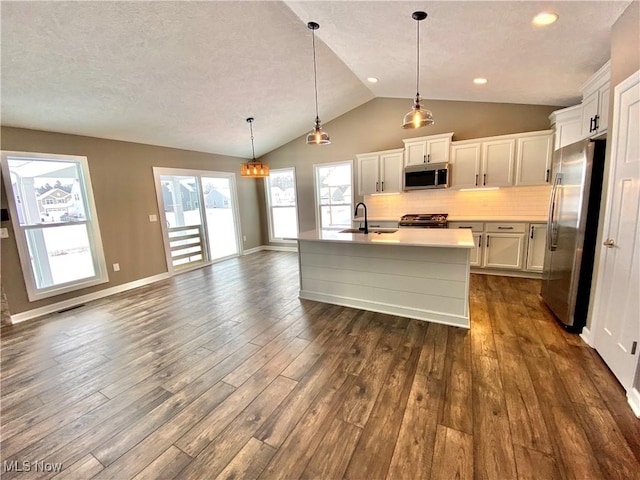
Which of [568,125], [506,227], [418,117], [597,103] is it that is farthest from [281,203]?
[597,103]

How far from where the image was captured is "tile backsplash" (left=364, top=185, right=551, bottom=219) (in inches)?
169

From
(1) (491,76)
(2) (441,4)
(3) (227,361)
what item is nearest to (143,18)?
A: (2) (441,4)

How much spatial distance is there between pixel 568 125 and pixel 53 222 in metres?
6.99

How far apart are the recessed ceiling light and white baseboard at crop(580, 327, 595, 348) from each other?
259 cm

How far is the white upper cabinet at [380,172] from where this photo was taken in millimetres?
5000

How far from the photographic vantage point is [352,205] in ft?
19.6

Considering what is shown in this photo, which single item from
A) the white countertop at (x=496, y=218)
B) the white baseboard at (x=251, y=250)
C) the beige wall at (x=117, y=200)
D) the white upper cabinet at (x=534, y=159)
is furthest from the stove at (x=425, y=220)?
the beige wall at (x=117, y=200)

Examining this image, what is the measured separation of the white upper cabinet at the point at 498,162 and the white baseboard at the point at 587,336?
2.41 m

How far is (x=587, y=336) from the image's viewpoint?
2.44 metres

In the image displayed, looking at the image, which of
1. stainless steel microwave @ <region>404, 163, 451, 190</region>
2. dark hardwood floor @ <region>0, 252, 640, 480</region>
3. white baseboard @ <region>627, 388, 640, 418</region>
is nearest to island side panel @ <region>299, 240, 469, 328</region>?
dark hardwood floor @ <region>0, 252, 640, 480</region>

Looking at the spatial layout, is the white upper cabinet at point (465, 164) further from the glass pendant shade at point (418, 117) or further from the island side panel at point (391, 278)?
the glass pendant shade at point (418, 117)

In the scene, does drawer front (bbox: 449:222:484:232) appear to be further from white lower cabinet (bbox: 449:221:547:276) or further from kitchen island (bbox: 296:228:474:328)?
kitchen island (bbox: 296:228:474:328)

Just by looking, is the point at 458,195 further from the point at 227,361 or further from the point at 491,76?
the point at 227,361

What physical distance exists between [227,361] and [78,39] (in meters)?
3.06
